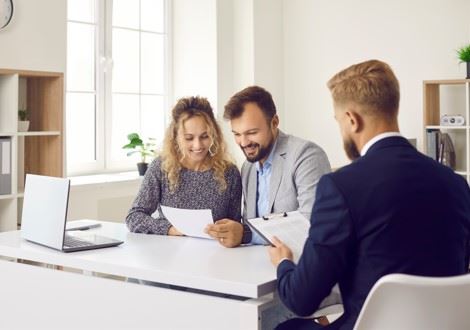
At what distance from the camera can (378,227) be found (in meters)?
1.62

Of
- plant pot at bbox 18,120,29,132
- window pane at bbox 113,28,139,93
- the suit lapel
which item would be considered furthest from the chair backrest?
window pane at bbox 113,28,139,93

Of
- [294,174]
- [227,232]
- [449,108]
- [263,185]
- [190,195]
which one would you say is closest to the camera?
[227,232]

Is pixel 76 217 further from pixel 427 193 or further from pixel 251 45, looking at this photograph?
pixel 427 193

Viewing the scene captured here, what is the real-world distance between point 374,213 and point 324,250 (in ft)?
0.50

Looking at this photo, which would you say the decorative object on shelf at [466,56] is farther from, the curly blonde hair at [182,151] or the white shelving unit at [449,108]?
the curly blonde hair at [182,151]

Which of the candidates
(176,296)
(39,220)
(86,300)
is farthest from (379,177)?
(39,220)

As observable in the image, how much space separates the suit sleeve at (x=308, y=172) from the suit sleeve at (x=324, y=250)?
0.81 m

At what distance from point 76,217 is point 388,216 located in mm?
3102

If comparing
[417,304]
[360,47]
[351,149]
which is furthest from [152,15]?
[417,304]

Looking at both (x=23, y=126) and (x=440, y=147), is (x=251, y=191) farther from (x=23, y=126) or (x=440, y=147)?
(x=440, y=147)

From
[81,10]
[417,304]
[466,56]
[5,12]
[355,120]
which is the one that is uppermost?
[81,10]

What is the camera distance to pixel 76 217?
4.38 meters

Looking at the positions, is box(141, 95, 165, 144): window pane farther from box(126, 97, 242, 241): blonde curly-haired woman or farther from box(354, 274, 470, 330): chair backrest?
box(354, 274, 470, 330): chair backrest

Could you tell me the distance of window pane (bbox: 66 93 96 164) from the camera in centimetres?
479
